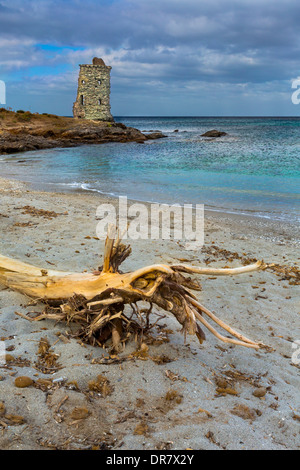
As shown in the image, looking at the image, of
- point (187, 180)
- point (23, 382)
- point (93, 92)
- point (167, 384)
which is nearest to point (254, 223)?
point (167, 384)

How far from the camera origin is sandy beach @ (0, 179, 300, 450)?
2326 mm

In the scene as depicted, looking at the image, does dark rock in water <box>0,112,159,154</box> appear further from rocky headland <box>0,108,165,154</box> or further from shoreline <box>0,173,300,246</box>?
shoreline <box>0,173,300,246</box>

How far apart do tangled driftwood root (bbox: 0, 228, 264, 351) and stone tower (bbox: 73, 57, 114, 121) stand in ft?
165

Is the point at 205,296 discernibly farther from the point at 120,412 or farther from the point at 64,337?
the point at 120,412

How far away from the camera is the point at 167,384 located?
9.69ft

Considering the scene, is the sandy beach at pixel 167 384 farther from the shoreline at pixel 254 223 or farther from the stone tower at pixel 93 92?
the stone tower at pixel 93 92

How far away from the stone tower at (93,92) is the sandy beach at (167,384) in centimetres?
4856

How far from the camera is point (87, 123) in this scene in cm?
4556

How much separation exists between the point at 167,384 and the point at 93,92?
2031 inches

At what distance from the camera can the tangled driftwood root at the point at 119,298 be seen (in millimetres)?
3299

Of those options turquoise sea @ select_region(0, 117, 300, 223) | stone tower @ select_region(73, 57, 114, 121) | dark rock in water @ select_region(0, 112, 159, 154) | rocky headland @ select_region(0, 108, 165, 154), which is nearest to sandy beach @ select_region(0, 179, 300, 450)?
turquoise sea @ select_region(0, 117, 300, 223)

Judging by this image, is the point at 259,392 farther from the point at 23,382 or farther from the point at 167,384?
the point at 23,382

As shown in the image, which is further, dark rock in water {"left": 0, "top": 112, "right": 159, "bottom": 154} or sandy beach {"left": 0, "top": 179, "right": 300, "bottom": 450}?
dark rock in water {"left": 0, "top": 112, "right": 159, "bottom": 154}

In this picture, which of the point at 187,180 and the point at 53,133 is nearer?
the point at 187,180
